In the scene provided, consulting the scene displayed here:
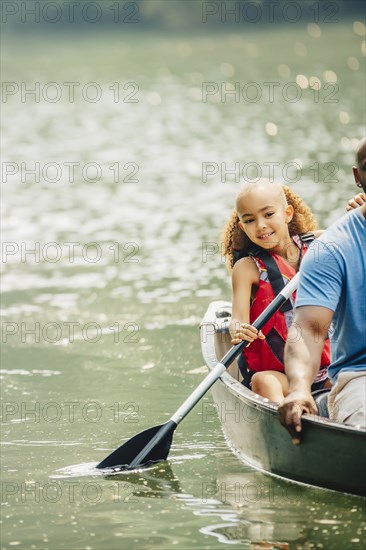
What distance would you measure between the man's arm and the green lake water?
0.79 feet

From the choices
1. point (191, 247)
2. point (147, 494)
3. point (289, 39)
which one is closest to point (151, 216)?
point (191, 247)

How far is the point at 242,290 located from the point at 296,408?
3.88 ft

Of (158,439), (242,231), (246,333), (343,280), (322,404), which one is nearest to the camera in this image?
(343,280)

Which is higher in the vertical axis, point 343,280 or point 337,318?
point 343,280

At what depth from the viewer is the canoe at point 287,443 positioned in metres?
5.00

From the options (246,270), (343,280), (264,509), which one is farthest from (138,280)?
(343,280)

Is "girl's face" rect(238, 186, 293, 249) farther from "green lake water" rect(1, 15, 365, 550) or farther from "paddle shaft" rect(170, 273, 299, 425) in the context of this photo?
"green lake water" rect(1, 15, 365, 550)

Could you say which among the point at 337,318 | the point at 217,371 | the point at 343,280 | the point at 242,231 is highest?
the point at 242,231

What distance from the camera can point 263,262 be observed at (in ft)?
20.2

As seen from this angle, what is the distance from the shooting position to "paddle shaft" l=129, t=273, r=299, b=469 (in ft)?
19.9

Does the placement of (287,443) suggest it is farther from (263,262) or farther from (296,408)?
(263,262)

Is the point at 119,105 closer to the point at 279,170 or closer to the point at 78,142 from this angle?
the point at 78,142

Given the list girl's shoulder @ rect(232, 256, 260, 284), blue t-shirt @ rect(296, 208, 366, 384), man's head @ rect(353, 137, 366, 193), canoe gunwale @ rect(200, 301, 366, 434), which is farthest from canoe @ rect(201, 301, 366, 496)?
man's head @ rect(353, 137, 366, 193)

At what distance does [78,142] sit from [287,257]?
13850 mm
